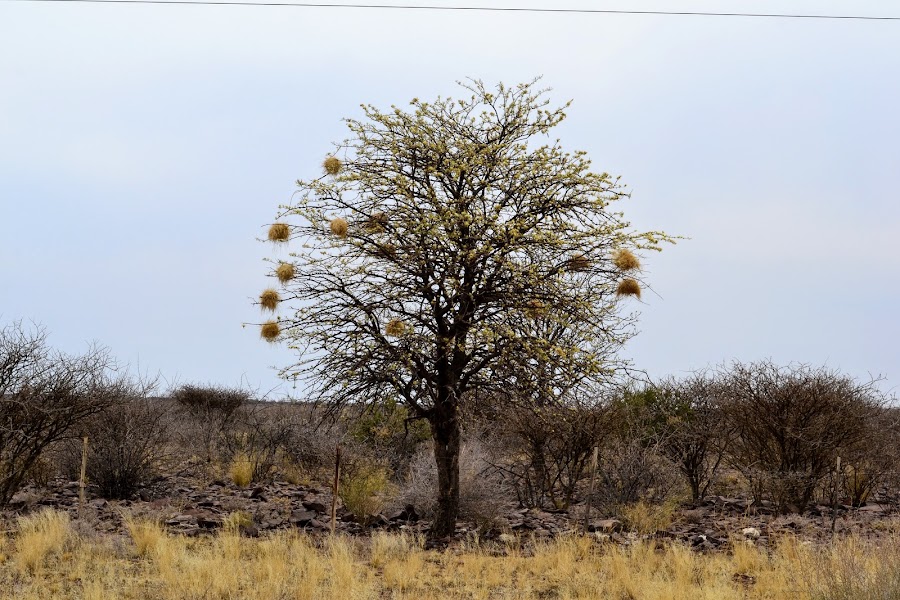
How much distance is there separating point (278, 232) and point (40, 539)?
6.14 metres

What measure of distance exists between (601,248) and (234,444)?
719 inches

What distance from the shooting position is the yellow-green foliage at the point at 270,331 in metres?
15.5

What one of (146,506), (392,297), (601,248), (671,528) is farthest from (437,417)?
(146,506)

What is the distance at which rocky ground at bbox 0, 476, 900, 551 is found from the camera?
16.3 meters

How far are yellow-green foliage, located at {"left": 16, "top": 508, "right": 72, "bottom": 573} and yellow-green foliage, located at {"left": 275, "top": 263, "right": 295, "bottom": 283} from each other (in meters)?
5.37

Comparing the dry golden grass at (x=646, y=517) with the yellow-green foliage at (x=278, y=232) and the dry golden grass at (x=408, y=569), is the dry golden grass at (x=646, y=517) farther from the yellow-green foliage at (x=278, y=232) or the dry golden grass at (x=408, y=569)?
the yellow-green foliage at (x=278, y=232)

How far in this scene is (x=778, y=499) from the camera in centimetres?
2012

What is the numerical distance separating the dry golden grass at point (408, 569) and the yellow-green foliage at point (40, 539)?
3 centimetres

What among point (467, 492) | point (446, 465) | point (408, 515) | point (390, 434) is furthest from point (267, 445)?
point (446, 465)

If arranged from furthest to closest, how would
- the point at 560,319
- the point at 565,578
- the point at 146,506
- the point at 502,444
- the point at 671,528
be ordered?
the point at 502,444 → the point at 146,506 → the point at 671,528 → the point at 560,319 → the point at 565,578

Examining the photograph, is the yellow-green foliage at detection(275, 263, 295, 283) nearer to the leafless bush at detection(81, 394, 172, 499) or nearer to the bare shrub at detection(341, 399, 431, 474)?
the leafless bush at detection(81, 394, 172, 499)

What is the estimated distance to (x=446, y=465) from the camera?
16.1 m

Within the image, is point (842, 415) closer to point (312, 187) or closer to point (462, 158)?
point (462, 158)

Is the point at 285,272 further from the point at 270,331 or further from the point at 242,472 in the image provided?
the point at 242,472
